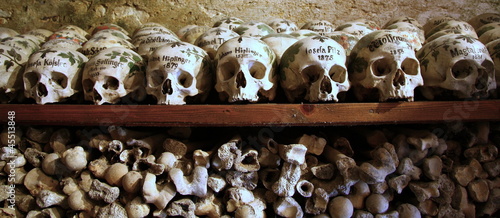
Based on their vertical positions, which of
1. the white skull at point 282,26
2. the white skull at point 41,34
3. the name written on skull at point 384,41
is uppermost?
the name written on skull at point 384,41

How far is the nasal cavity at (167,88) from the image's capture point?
1.01 m

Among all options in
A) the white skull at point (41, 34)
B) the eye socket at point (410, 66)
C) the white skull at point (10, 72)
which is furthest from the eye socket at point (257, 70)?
the white skull at point (41, 34)

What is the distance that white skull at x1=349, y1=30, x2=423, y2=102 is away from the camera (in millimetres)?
975

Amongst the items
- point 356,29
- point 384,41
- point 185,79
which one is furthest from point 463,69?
point 185,79

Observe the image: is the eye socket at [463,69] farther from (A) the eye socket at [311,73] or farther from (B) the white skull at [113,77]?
(B) the white skull at [113,77]

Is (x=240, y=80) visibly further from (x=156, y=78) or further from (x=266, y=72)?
(x=156, y=78)

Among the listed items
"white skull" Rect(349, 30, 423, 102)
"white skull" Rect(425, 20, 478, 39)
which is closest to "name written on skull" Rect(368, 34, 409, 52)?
"white skull" Rect(349, 30, 423, 102)

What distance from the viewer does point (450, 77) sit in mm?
986

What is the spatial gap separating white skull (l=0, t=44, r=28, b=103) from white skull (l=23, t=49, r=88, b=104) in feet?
0.21

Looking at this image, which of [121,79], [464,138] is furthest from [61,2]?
[464,138]

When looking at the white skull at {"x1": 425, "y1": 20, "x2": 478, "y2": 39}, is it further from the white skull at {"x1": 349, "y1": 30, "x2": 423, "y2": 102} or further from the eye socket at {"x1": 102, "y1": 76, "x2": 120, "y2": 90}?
the eye socket at {"x1": 102, "y1": 76, "x2": 120, "y2": 90}

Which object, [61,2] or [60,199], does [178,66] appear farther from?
[61,2]

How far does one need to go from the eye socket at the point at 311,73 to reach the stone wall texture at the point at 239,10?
1.01m

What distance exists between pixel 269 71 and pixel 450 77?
1.73ft
